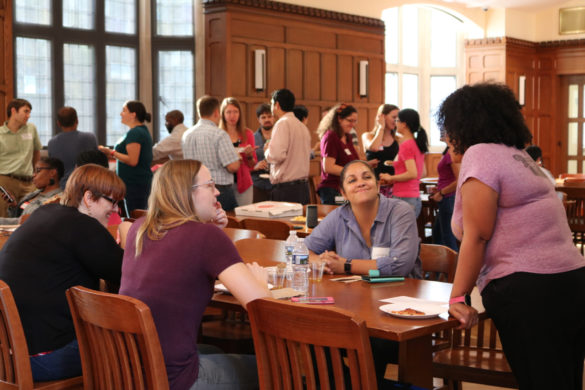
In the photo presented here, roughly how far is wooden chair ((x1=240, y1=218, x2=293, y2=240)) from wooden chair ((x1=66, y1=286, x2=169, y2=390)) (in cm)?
245

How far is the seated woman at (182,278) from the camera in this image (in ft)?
7.64

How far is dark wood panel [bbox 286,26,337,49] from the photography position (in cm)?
1102

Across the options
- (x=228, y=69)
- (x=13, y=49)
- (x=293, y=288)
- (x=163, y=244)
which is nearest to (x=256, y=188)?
(x=228, y=69)

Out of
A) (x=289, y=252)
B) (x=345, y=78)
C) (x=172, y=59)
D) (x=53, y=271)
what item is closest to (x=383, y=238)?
(x=289, y=252)

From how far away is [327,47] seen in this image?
1158cm

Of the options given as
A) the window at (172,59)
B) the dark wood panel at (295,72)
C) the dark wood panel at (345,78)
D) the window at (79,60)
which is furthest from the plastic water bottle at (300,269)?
the dark wood panel at (345,78)

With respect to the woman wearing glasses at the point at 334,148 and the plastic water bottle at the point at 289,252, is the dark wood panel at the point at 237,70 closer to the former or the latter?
the woman wearing glasses at the point at 334,148

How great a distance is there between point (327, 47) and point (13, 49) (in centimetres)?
489

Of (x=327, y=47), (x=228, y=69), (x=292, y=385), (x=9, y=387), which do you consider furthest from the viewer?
(x=327, y=47)

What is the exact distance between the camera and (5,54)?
28.1 ft

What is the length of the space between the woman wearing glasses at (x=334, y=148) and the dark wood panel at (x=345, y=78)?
5.60 meters

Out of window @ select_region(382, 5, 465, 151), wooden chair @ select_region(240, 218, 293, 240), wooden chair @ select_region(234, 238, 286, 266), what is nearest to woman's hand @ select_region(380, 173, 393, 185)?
wooden chair @ select_region(240, 218, 293, 240)

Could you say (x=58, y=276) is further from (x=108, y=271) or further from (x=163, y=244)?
(x=163, y=244)

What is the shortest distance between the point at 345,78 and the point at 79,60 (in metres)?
4.40
